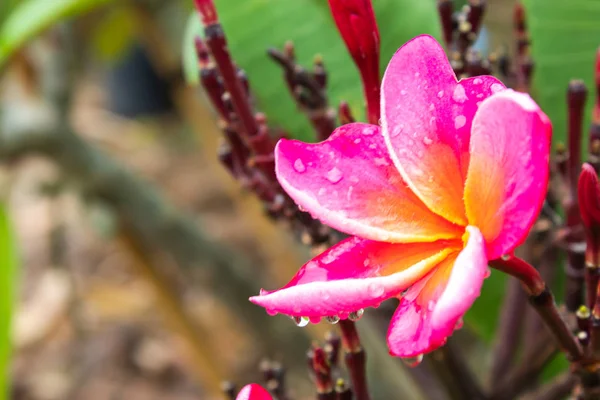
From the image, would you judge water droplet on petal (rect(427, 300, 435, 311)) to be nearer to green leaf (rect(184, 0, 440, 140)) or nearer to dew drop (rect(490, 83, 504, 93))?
dew drop (rect(490, 83, 504, 93))

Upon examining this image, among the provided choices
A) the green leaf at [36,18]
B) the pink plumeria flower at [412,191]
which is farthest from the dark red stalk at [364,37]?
the green leaf at [36,18]

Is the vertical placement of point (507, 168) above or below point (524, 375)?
above

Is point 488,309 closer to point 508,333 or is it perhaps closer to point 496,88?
point 508,333

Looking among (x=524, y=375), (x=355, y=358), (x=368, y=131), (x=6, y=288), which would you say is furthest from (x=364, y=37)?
(x=6, y=288)

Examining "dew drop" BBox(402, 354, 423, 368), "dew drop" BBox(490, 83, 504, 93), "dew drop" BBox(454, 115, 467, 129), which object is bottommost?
"dew drop" BBox(402, 354, 423, 368)

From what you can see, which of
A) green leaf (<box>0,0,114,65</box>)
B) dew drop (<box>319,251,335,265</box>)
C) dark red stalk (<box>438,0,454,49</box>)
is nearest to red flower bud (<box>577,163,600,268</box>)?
dew drop (<box>319,251,335,265</box>)

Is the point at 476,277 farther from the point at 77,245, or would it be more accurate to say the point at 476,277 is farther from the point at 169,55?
the point at 77,245

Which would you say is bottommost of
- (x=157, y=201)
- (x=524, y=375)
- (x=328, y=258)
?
(x=157, y=201)

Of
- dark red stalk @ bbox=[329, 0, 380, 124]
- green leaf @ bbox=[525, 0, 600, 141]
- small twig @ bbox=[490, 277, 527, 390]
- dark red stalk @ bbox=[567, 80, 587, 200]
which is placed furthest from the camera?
green leaf @ bbox=[525, 0, 600, 141]
